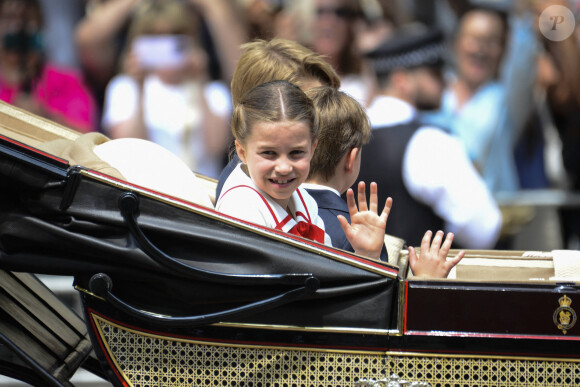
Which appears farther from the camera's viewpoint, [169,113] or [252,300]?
[169,113]

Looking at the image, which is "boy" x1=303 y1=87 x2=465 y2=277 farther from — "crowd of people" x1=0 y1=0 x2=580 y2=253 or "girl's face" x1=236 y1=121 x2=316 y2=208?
"crowd of people" x1=0 y1=0 x2=580 y2=253

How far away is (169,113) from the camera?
6.04 m

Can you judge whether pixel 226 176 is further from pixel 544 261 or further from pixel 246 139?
pixel 544 261

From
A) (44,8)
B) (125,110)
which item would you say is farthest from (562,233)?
(44,8)

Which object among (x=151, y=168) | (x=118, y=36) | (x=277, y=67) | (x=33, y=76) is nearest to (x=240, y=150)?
(x=151, y=168)

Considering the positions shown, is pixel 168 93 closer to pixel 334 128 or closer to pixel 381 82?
pixel 381 82

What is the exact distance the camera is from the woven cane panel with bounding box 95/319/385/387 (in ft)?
7.52

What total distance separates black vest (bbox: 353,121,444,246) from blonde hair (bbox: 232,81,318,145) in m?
1.92

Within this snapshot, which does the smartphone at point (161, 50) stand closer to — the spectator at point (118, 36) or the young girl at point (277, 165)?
the spectator at point (118, 36)

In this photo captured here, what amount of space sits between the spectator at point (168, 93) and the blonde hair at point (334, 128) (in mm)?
3212

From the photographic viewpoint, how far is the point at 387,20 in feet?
23.0

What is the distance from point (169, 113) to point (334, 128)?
3.38m

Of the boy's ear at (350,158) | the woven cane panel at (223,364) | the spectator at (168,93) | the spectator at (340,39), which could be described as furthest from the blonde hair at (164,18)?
the woven cane panel at (223,364)

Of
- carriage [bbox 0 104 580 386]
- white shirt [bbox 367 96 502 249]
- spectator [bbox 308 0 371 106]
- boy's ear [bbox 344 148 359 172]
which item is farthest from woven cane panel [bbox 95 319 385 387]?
spectator [bbox 308 0 371 106]
